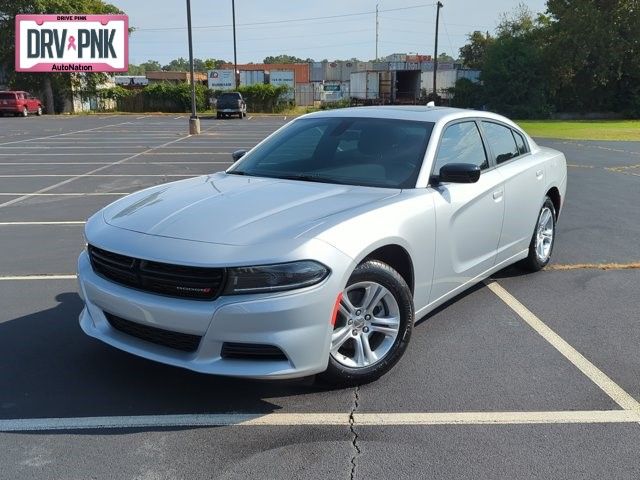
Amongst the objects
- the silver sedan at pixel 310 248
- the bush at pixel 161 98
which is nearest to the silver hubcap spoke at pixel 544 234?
the silver sedan at pixel 310 248

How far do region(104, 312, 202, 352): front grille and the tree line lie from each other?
47991 millimetres

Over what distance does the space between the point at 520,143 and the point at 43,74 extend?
2153 inches

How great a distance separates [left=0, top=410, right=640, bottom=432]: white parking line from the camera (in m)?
3.27

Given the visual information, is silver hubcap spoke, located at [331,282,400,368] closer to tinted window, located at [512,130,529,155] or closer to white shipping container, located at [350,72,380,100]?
tinted window, located at [512,130,529,155]

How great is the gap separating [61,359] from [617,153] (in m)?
18.6

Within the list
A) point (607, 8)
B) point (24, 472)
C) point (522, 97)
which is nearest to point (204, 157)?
point (24, 472)

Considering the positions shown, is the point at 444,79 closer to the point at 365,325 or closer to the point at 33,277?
the point at 33,277

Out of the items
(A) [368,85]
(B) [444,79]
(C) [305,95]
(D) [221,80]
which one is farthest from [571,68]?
(D) [221,80]

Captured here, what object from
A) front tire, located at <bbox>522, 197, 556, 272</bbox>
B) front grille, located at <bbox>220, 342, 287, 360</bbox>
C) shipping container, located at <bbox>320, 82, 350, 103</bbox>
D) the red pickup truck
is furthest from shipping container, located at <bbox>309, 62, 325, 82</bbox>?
front grille, located at <bbox>220, 342, 287, 360</bbox>

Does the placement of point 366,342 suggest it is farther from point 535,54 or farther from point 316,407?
point 535,54

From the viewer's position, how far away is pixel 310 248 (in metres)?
3.25

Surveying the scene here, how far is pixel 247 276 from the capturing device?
10.4ft

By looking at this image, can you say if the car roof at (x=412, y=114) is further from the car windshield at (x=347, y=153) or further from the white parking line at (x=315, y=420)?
the white parking line at (x=315, y=420)

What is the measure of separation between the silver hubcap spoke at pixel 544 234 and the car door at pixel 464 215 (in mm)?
1139
